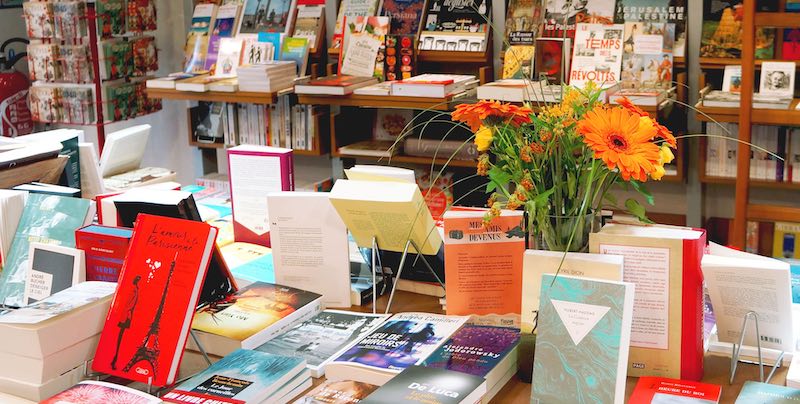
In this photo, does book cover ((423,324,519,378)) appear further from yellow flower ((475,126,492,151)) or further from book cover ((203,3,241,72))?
book cover ((203,3,241,72))

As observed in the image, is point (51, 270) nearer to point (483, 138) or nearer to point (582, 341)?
point (483, 138)

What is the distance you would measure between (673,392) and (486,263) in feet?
1.59

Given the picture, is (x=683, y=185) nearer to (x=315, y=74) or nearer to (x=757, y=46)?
(x=757, y=46)

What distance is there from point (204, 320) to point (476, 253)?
2.16ft

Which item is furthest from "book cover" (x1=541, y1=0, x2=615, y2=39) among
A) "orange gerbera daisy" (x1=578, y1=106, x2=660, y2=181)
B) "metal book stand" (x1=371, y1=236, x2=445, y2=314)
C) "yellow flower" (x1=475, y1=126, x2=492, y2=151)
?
"orange gerbera daisy" (x1=578, y1=106, x2=660, y2=181)

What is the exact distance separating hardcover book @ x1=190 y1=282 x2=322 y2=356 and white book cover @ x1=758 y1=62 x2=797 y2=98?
254 cm

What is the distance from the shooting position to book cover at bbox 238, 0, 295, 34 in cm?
507

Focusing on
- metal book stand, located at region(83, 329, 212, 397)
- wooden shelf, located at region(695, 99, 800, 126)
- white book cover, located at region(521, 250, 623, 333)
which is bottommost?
metal book stand, located at region(83, 329, 212, 397)

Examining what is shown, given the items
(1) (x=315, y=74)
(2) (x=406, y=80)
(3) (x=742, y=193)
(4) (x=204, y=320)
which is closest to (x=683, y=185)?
(3) (x=742, y=193)

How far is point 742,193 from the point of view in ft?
12.7

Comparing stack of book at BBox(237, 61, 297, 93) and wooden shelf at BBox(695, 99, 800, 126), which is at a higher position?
stack of book at BBox(237, 61, 297, 93)

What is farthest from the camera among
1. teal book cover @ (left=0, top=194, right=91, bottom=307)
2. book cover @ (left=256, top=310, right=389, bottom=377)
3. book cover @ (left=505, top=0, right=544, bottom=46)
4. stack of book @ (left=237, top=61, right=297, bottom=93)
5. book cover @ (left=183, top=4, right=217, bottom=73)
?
book cover @ (left=183, top=4, right=217, bottom=73)

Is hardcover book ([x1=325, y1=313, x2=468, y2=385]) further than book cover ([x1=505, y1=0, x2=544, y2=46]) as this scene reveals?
No

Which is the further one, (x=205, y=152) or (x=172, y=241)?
(x=205, y=152)
